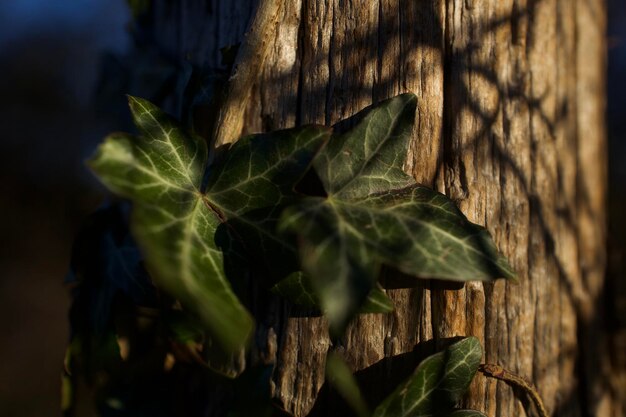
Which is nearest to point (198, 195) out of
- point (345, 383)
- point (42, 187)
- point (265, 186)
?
point (265, 186)

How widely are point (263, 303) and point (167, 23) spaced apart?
881 millimetres

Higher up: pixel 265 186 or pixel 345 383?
pixel 265 186

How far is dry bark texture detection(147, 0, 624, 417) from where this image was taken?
3.02ft

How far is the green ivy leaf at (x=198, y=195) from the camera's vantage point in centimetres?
70

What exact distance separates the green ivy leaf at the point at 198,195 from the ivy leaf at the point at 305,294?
3.4 inches

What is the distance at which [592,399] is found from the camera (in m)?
1.22

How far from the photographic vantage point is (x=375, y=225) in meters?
0.77

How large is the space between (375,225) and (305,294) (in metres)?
0.18

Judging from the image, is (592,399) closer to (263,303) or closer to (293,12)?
(263,303)

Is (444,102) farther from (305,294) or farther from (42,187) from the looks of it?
(42,187)

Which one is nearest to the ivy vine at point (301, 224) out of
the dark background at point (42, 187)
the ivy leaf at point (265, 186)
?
the ivy leaf at point (265, 186)

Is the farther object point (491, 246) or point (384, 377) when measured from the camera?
point (384, 377)

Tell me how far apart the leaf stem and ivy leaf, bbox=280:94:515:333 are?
0.26m

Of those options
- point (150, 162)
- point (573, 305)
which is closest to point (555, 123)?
point (573, 305)
